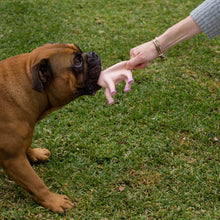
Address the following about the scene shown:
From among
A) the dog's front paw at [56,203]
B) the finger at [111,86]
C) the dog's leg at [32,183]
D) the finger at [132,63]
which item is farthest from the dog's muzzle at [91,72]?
the dog's front paw at [56,203]

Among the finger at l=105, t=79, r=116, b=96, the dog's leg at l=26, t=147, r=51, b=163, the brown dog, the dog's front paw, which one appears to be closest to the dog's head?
the brown dog

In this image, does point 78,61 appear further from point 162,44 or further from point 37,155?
point 37,155

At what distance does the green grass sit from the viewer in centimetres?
338

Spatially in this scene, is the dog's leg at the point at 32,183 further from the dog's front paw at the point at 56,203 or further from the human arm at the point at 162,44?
the human arm at the point at 162,44

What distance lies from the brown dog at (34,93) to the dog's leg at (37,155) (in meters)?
0.62

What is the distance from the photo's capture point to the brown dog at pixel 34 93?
3.00 meters

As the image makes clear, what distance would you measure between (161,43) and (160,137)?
131 centimetres

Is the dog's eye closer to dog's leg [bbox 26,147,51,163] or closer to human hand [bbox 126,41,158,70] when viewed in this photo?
human hand [bbox 126,41,158,70]

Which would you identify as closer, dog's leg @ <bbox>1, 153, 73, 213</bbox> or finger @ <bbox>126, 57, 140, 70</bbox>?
dog's leg @ <bbox>1, 153, 73, 213</bbox>

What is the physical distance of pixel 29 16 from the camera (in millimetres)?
6977

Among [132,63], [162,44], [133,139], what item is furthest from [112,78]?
[133,139]

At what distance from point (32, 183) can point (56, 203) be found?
0.36 metres

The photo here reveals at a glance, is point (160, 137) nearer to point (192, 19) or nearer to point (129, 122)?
point (129, 122)

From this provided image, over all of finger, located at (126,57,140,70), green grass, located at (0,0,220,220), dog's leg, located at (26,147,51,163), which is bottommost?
green grass, located at (0,0,220,220)
